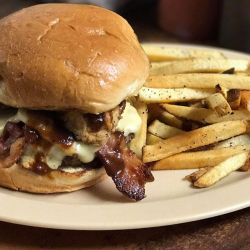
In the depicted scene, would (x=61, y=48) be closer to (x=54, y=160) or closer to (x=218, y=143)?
(x=54, y=160)

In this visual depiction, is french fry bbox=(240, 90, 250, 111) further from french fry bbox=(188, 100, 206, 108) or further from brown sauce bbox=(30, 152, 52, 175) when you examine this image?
brown sauce bbox=(30, 152, 52, 175)

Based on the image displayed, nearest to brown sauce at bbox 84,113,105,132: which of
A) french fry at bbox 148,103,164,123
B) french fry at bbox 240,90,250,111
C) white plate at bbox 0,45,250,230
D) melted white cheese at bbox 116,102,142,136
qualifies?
melted white cheese at bbox 116,102,142,136

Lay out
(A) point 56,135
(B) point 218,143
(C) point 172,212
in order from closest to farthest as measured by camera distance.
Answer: (C) point 172,212, (A) point 56,135, (B) point 218,143

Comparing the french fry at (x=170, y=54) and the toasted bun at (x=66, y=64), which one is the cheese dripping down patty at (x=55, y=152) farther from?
the french fry at (x=170, y=54)

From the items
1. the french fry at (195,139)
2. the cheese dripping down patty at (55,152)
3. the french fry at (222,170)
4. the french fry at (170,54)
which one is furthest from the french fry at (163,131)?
the french fry at (170,54)

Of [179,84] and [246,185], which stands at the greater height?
[179,84]

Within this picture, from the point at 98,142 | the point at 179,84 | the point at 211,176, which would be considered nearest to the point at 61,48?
the point at 98,142
